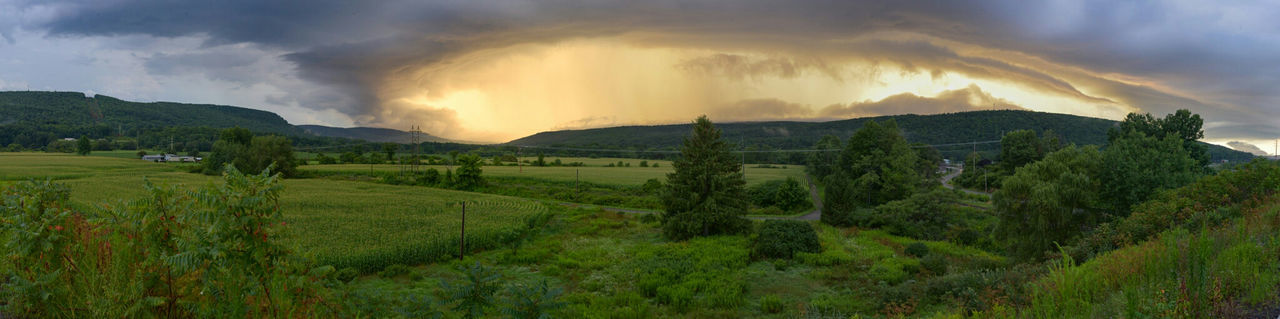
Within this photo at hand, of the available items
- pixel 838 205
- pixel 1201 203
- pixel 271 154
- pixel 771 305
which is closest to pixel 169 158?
pixel 271 154

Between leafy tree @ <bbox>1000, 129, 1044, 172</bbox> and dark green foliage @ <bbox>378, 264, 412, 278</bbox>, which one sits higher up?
leafy tree @ <bbox>1000, 129, 1044, 172</bbox>

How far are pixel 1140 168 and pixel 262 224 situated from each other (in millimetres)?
43383

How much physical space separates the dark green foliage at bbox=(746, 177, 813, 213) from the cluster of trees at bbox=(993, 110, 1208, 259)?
20721mm

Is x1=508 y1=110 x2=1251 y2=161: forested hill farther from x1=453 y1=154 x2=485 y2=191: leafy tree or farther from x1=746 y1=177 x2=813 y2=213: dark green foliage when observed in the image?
x1=453 y1=154 x2=485 y2=191: leafy tree

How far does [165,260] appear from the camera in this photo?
4.27 meters

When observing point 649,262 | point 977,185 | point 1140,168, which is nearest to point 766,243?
point 649,262

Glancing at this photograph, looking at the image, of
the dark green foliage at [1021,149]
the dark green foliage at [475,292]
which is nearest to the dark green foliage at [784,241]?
the dark green foliage at [475,292]

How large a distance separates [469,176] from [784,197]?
37.9 m

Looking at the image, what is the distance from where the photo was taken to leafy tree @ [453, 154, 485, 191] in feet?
199

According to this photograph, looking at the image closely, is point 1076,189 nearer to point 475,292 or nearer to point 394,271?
point 475,292

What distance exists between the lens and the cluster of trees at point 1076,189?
976 inches

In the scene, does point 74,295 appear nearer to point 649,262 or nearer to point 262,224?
point 262,224

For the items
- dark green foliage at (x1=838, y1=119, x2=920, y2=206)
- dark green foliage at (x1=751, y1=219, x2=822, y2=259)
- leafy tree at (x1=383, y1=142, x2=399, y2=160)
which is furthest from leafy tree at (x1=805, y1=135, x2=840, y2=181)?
leafy tree at (x1=383, y1=142, x2=399, y2=160)

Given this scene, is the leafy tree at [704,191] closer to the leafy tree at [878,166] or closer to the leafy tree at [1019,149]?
the leafy tree at [878,166]
